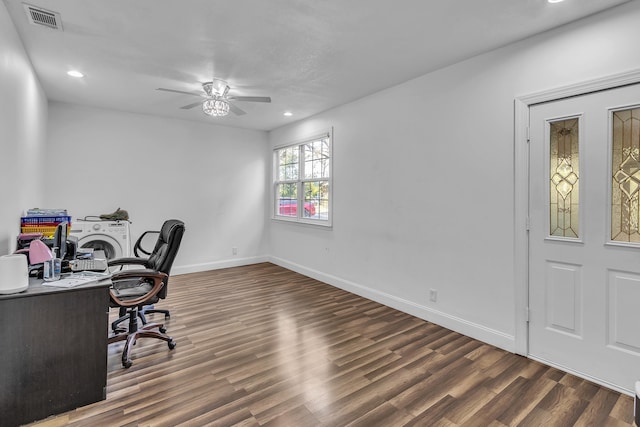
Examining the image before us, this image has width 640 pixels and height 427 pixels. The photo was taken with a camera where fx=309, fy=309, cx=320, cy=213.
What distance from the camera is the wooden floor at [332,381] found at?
1.85 m

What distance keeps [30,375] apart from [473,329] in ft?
10.9

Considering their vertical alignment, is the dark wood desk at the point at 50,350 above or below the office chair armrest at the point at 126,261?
below

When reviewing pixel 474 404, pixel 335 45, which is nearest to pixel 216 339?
pixel 474 404

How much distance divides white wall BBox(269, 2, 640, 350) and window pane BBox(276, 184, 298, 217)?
1393 mm

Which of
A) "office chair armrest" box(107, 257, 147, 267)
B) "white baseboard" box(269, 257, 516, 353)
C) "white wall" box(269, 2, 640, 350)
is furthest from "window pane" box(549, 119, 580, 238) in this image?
"office chair armrest" box(107, 257, 147, 267)

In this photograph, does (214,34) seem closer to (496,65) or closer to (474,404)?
(496,65)

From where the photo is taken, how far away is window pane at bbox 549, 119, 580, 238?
7.60 ft

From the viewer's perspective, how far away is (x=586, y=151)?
2.24 meters

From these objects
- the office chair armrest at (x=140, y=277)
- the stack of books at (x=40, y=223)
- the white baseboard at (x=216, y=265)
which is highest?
the stack of books at (x=40, y=223)

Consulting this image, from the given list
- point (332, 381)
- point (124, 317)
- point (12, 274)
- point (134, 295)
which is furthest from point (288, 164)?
point (12, 274)

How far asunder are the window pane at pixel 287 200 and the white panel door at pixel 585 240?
3.82 meters

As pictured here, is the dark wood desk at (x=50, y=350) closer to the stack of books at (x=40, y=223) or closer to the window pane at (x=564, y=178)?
the stack of books at (x=40, y=223)

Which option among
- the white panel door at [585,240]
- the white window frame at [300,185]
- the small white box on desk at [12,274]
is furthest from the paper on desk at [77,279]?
the white panel door at [585,240]

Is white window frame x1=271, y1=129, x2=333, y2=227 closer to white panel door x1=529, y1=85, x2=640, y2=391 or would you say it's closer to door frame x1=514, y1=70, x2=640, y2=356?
door frame x1=514, y1=70, x2=640, y2=356
